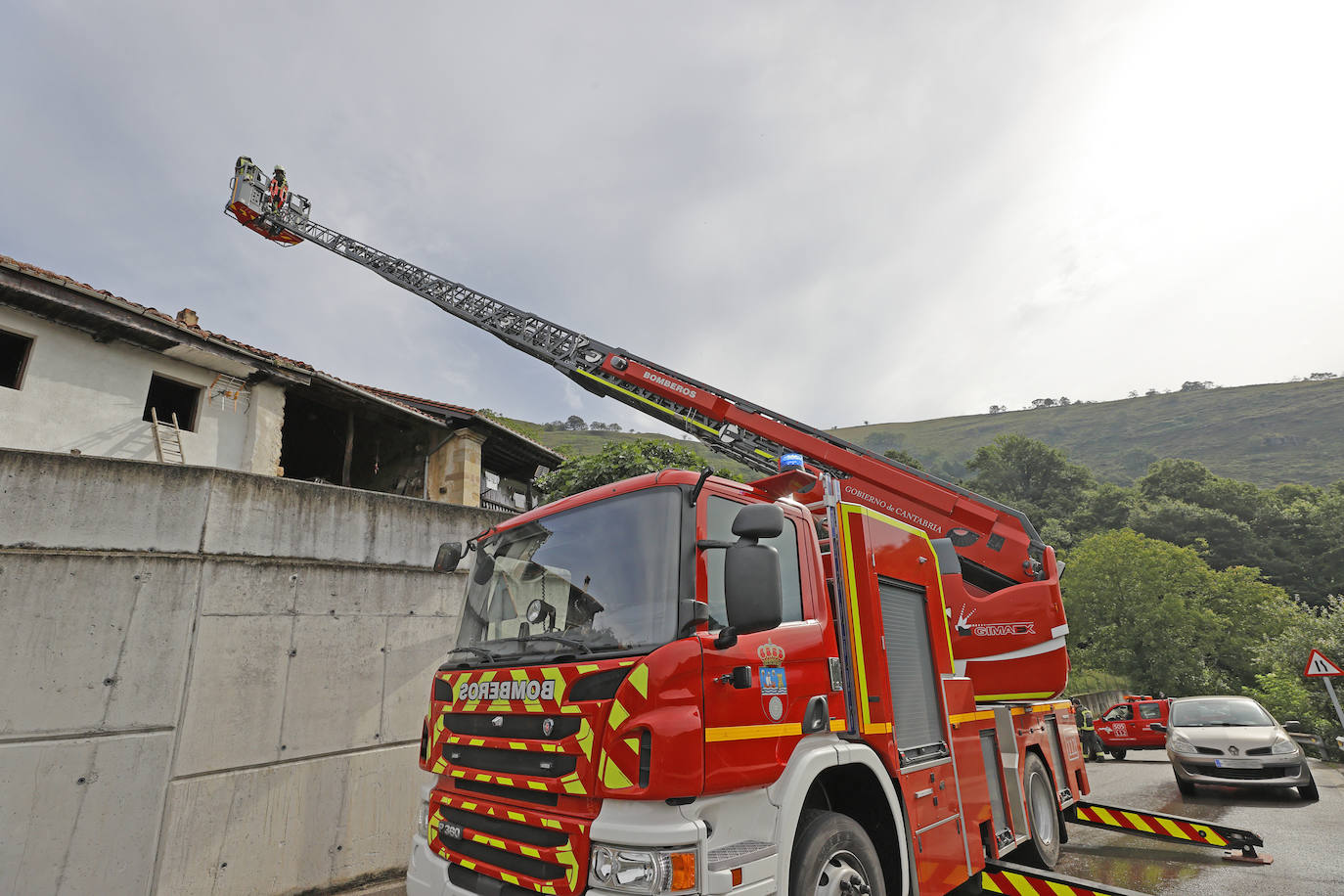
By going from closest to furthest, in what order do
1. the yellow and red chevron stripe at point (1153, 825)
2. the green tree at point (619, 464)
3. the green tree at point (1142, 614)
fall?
the yellow and red chevron stripe at point (1153, 825) < the green tree at point (619, 464) < the green tree at point (1142, 614)

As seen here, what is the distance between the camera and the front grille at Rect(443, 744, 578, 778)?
9.40 feet

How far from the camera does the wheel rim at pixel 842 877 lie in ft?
10.2

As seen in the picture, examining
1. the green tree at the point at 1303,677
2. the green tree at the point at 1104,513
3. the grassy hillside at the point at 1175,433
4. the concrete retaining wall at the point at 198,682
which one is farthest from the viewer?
the grassy hillside at the point at 1175,433

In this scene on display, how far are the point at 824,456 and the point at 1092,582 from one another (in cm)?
3867

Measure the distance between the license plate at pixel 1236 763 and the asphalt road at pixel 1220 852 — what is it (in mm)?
483

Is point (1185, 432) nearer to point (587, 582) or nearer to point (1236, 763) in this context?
point (1236, 763)

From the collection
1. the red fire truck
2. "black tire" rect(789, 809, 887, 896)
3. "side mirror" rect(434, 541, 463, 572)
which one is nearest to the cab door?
the red fire truck

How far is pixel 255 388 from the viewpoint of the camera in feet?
35.3

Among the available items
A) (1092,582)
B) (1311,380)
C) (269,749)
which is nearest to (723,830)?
(269,749)

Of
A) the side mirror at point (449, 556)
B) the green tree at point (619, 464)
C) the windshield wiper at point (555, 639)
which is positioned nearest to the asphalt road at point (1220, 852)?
the windshield wiper at point (555, 639)

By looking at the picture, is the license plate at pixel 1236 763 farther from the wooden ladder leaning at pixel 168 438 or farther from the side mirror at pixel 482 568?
the wooden ladder leaning at pixel 168 438

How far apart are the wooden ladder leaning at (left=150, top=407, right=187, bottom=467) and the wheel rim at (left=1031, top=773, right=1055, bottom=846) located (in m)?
11.7

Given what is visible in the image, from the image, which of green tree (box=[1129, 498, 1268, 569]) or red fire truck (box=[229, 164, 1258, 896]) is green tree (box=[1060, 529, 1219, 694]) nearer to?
green tree (box=[1129, 498, 1268, 569])

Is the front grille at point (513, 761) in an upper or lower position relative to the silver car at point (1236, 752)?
upper
